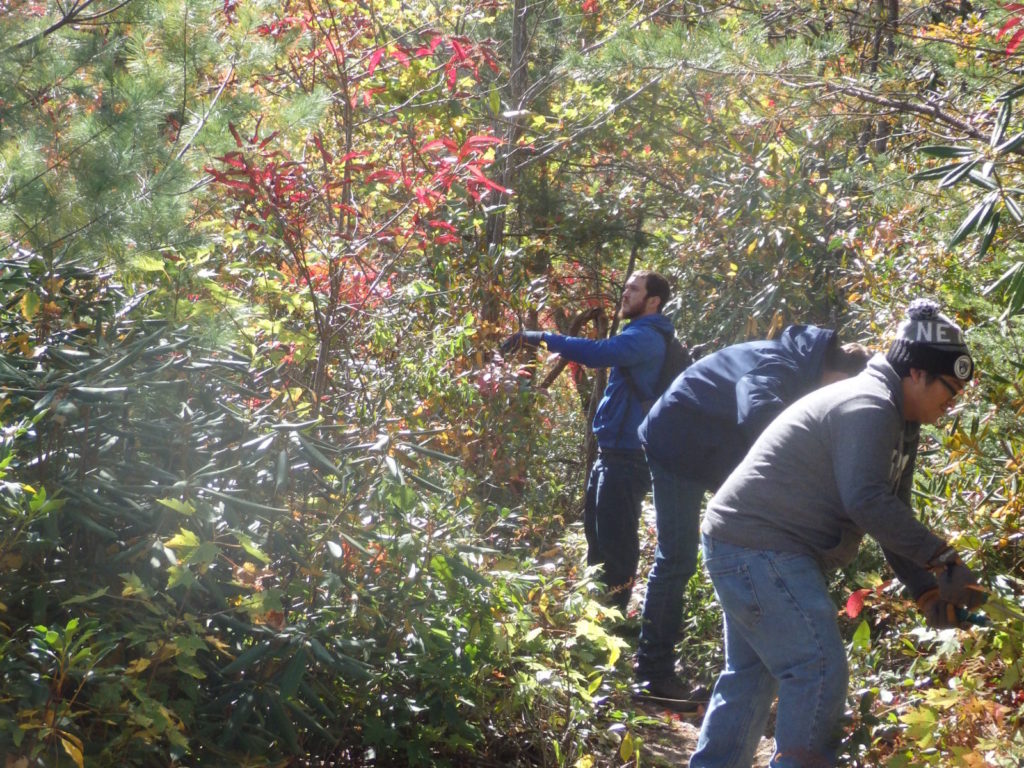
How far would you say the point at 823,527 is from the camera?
3.28 m

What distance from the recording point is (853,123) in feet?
21.2

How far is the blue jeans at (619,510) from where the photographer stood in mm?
5750

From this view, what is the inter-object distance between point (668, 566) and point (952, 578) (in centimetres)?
220

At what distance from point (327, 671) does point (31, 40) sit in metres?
2.10

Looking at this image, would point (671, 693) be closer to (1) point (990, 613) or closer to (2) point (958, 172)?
(1) point (990, 613)

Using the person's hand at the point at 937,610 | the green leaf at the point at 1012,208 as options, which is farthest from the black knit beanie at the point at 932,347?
the person's hand at the point at 937,610

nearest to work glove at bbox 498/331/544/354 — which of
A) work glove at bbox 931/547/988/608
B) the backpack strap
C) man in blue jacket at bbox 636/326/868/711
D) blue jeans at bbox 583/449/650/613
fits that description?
the backpack strap

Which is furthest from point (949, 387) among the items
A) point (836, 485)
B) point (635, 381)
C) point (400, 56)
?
point (400, 56)

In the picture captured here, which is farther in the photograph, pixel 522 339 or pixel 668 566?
pixel 522 339

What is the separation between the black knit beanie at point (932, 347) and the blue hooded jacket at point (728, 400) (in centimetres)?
84

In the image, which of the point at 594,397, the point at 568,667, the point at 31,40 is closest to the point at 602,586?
the point at 568,667

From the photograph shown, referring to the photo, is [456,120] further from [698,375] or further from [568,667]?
[568,667]

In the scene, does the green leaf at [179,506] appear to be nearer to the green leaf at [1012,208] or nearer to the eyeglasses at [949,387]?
the eyeglasses at [949,387]

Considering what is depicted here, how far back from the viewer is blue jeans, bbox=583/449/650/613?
226 inches
